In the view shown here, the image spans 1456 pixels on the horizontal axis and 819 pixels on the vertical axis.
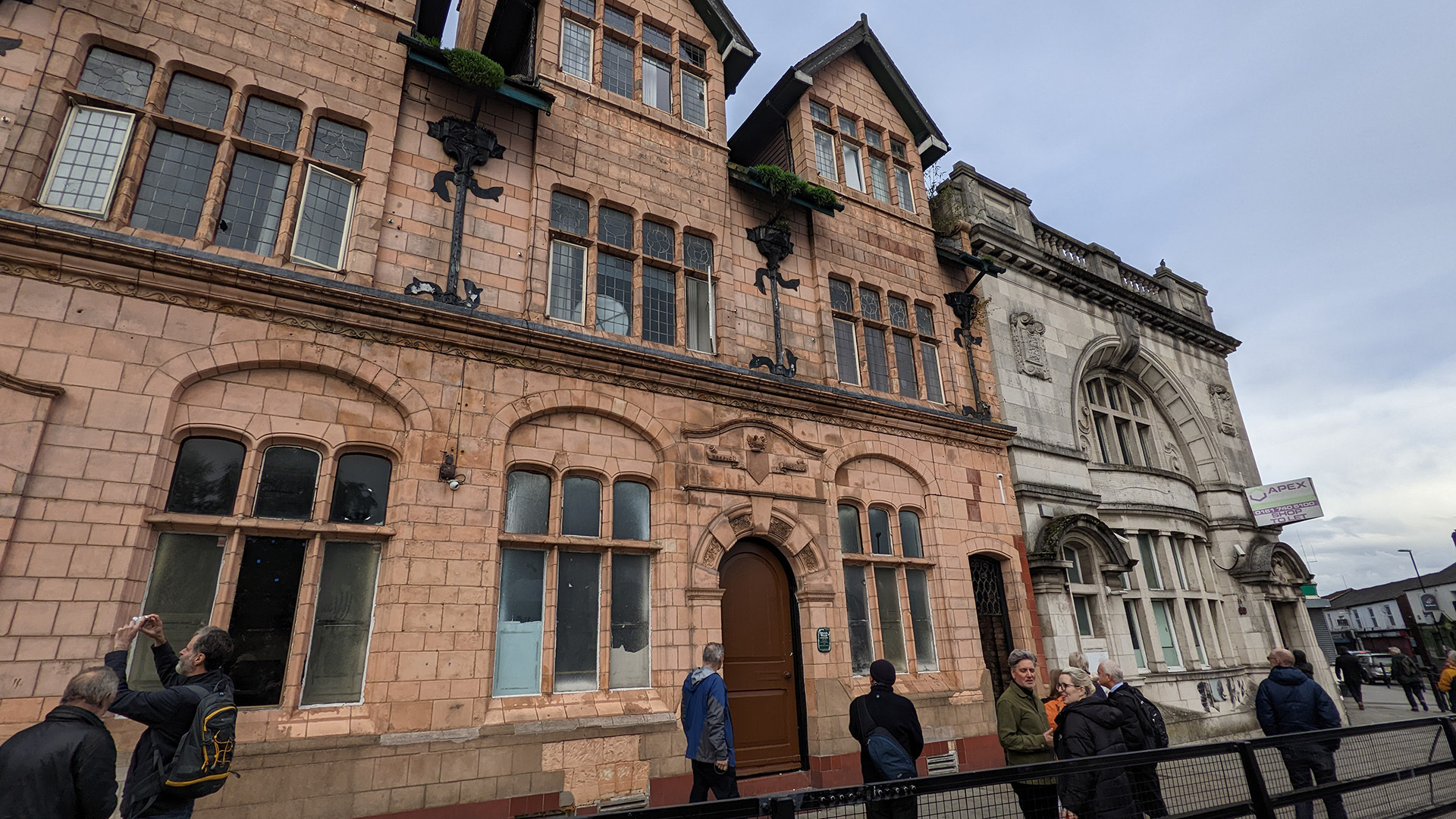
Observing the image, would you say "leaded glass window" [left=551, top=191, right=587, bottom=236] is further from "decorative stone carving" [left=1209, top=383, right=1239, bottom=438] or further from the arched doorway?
"decorative stone carving" [left=1209, top=383, right=1239, bottom=438]

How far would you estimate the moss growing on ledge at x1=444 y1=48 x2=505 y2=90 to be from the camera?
8.49 metres

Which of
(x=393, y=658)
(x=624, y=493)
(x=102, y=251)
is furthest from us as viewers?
(x=624, y=493)

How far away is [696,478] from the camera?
909 cm

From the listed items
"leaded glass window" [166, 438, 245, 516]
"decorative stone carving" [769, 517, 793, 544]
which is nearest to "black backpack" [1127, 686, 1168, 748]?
"decorative stone carving" [769, 517, 793, 544]

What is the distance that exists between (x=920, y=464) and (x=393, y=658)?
8526mm

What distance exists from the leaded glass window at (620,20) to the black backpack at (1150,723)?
11355 millimetres

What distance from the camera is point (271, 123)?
7.76 meters

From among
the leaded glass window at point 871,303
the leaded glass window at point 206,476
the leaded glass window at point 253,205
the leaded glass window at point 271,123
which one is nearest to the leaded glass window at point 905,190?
the leaded glass window at point 871,303

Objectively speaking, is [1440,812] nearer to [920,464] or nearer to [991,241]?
[920,464]

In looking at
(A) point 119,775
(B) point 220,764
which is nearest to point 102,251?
(A) point 119,775

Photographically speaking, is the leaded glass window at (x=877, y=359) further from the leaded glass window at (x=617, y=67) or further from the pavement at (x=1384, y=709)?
the pavement at (x=1384, y=709)

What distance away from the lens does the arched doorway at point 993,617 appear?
11492 mm

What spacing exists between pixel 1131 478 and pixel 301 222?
54.0 feet

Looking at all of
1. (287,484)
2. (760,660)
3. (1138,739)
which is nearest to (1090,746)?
(1138,739)
